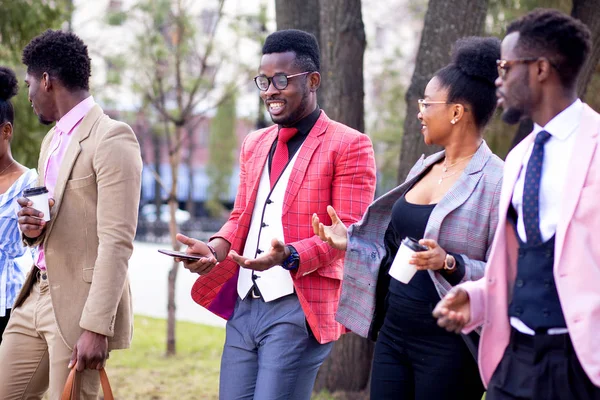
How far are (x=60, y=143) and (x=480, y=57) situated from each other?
6.91 feet

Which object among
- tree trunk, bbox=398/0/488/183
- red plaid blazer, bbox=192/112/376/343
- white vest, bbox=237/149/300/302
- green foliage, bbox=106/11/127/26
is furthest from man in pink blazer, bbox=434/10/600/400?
green foliage, bbox=106/11/127/26

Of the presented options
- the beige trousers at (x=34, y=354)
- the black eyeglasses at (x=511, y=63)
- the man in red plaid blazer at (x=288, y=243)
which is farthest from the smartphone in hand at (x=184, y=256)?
the black eyeglasses at (x=511, y=63)

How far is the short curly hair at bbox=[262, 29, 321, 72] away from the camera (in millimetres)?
4000

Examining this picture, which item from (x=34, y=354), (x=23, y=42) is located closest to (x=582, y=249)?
(x=34, y=354)

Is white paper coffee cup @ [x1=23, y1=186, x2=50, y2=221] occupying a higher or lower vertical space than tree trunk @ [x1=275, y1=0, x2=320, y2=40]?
lower

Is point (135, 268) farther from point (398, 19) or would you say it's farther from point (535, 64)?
point (535, 64)

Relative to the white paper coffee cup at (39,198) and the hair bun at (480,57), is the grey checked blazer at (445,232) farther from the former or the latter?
the white paper coffee cup at (39,198)

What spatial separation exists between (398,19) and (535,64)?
2001cm

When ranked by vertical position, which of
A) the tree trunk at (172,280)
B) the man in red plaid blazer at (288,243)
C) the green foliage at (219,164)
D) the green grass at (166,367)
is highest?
the man in red plaid blazer at (288,243)

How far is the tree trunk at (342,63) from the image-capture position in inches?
254

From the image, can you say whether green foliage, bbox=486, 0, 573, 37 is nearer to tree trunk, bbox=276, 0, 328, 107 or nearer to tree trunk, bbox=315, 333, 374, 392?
tree trunk, bbox=276, 0, 328, 107

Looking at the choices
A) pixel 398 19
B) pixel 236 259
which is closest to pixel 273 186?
pixel 236 259

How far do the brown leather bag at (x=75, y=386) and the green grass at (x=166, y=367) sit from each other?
3.43 m

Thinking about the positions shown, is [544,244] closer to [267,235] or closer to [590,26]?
[267,235]
